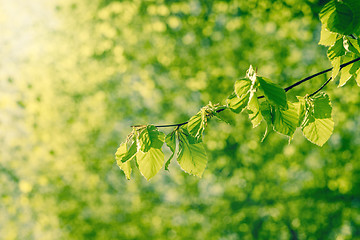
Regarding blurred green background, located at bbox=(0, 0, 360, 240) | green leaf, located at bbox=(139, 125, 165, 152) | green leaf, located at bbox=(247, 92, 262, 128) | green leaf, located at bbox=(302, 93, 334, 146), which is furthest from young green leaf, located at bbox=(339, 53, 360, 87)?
blurred green background, located at bbox=(0, 0, 360, 240)

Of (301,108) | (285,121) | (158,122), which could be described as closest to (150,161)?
(285,121)

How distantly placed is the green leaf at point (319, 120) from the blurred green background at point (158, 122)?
279 inches

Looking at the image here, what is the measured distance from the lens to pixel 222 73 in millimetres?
8914

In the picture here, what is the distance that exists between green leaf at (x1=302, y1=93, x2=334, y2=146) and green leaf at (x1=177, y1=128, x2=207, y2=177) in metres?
0.52

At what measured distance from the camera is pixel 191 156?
4.62 feet

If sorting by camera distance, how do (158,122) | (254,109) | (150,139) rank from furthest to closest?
(158,122), (150,139), (254,109)

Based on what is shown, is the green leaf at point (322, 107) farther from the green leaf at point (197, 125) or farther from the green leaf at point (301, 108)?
the green leaf at point (197, 125)

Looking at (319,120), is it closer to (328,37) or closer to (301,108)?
(301,108)

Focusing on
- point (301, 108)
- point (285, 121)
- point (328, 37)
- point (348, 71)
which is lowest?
point (285, 121)

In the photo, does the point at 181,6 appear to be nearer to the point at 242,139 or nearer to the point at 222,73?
the point at 222,73

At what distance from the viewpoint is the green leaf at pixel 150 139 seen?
1.33 m

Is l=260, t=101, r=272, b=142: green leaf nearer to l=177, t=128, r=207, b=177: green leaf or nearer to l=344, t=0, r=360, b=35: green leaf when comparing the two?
l=177, t=128, r=207, b=177: green leaf

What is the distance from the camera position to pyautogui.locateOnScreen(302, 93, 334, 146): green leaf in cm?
139

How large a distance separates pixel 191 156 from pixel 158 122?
8190 mm
